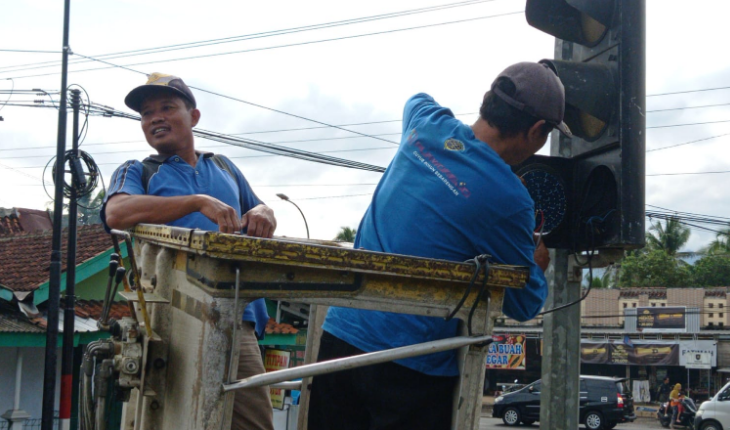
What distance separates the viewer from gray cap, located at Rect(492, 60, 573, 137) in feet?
8.16

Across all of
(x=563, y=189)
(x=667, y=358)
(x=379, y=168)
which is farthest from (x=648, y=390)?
(x=563, y=189)

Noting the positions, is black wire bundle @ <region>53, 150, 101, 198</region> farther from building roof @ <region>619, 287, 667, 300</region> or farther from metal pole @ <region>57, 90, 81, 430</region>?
building roof @ <region>619, 287, 667, 300</region>

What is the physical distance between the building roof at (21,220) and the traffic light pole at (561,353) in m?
17.2

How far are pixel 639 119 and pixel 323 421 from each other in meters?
2.25

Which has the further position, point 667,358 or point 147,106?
point 667,358

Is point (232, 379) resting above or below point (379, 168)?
below

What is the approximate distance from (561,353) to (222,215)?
2.39 meters

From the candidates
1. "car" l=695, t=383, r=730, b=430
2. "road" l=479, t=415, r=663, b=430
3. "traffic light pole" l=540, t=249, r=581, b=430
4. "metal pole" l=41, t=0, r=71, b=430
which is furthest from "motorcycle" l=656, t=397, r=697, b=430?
"traffic light pole" l=540, t=249, r=581, b=430

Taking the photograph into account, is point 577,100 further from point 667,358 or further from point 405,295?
point 667,358

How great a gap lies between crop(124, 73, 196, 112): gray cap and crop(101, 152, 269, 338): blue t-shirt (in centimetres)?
24

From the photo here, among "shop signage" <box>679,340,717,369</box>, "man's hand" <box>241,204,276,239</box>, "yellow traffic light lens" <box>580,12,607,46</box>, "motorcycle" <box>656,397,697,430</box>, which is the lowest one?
"motorcycle" <box>656,397,697,430</box>

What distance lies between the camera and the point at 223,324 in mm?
1712

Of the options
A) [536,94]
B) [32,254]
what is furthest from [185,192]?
[32,254]

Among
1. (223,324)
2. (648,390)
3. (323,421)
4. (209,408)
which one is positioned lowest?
(648,390)
